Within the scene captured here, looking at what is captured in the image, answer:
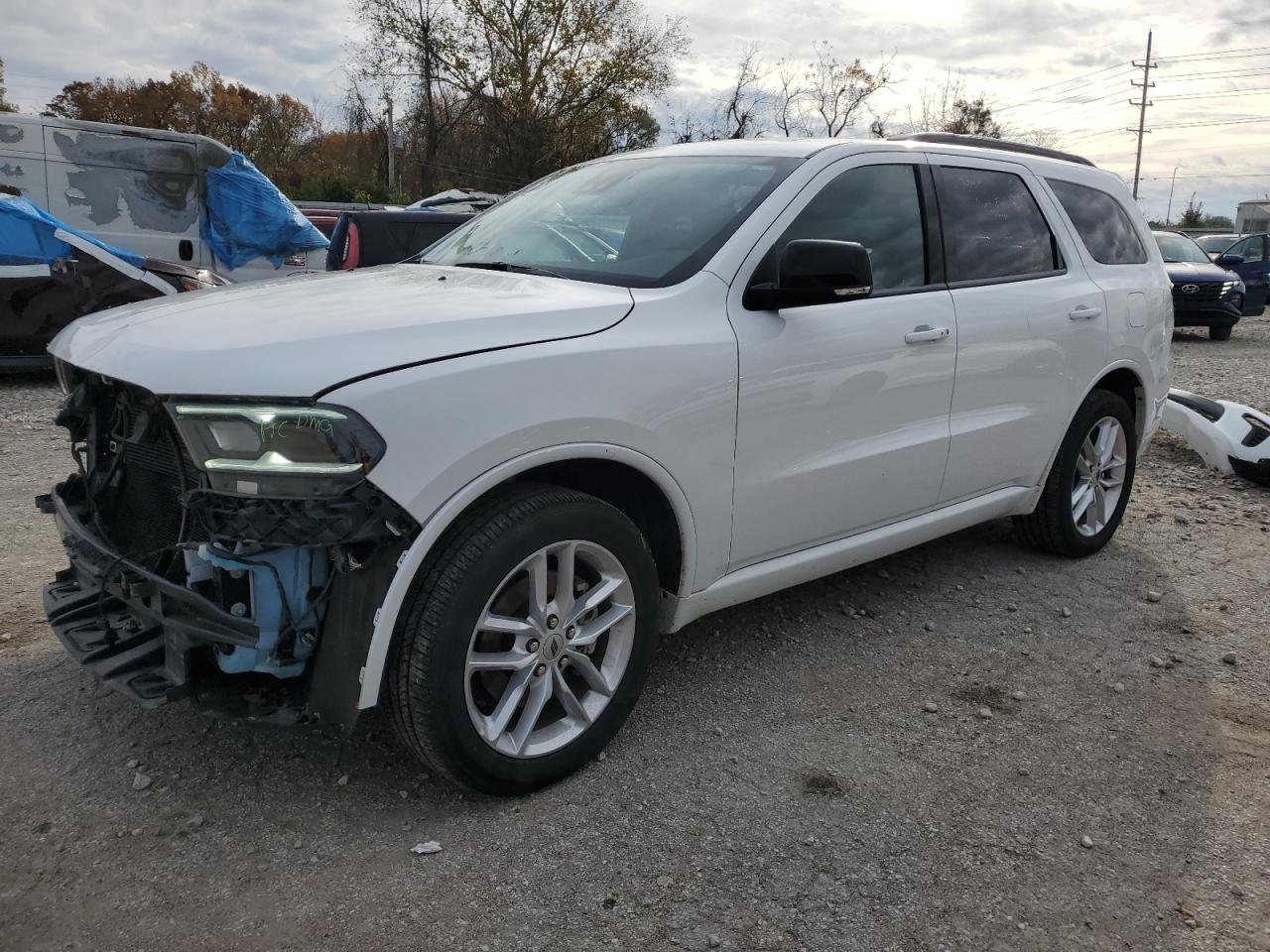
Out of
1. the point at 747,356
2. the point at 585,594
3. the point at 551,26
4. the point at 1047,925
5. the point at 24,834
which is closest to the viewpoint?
the point at 1047,925

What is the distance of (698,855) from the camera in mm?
2529

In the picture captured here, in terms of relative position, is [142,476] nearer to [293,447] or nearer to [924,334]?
[293,447]

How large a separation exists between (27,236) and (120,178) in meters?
2.37

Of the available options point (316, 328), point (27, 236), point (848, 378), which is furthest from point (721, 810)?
point (27, 236)

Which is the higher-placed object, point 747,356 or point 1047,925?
point 747,356

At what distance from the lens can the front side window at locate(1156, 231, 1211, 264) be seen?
1617 centimetres

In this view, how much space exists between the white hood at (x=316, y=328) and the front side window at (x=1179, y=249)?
16.1 metres

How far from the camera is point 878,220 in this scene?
141 inches

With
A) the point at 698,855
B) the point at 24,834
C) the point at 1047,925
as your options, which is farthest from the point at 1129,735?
the point at 24,834

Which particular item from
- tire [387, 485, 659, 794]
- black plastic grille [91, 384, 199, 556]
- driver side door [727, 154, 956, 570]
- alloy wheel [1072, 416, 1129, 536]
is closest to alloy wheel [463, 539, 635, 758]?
tire [387, 485, 659, 794]

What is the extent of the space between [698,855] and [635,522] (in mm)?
961

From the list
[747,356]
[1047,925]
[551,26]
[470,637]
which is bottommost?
[1047,925]

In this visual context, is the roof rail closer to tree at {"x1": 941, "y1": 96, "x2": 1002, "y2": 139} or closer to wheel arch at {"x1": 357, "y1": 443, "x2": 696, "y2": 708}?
wheel arch at {"x1": 357, "y1": 443, "x2": 696, "y2": 708}

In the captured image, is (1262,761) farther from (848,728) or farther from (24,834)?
(24,834)
